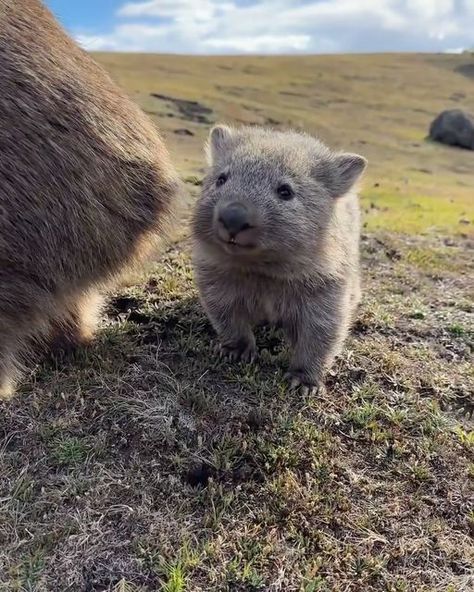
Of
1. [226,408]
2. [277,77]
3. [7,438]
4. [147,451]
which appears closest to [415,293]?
[226,408]

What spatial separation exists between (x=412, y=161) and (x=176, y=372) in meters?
25.4

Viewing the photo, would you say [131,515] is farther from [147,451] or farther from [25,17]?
[25,17]

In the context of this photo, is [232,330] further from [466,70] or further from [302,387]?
[466,70]

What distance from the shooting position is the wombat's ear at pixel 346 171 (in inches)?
173

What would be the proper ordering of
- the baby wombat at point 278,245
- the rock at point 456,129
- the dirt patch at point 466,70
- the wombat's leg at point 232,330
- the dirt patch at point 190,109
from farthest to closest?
the dirt patch at point 466,70 < the rock at point 456,129 < the dirt patch at point 190,109 < the wombat's leg at point 232,330 < the baby wombat at point 278,245

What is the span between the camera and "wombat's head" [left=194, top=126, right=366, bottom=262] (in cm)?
378

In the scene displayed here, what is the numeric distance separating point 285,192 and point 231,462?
1.48 meters

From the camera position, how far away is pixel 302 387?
4223mm

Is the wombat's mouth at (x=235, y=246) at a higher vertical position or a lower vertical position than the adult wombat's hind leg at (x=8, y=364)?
higher

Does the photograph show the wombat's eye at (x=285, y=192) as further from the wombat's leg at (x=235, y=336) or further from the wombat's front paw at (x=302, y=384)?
the wombat's front paw at (x=302, y=384)

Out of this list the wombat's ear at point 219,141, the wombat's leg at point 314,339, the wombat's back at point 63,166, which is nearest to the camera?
the wombat's back at point 63,166

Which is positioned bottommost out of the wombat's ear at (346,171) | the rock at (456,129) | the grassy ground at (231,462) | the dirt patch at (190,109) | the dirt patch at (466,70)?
the dirt patch at (466,70)

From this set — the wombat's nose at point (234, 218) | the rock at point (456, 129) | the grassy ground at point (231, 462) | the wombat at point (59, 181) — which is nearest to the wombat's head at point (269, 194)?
the wombat's nose at point (234, 218)

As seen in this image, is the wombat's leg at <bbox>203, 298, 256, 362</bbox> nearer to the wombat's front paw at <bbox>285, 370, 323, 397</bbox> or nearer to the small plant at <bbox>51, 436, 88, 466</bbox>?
the wombat's front paw at <bbox>285, 370, 323, 397</bbox>
